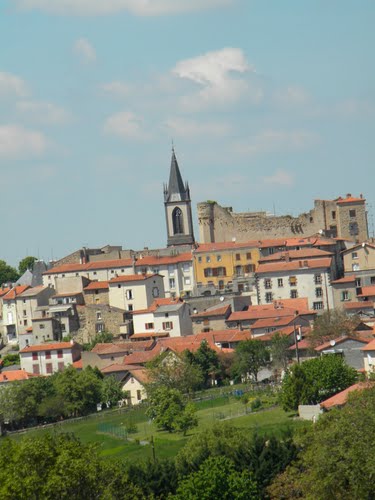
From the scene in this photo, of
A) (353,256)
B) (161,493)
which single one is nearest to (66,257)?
(353,256)

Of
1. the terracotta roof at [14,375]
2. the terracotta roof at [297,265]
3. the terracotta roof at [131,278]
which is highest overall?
the terracotta roof at [131,278]

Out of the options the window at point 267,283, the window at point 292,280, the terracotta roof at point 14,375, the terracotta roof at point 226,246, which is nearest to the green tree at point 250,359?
the window at point 292,280

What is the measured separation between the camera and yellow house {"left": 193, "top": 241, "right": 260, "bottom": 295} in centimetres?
9788

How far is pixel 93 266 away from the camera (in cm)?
10519

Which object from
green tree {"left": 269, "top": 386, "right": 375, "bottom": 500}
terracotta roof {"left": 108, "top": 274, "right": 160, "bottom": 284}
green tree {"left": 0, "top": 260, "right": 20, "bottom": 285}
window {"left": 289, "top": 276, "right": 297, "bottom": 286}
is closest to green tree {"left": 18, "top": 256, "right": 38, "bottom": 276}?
green tree {"left": 0, "top": 260, "right": 20, "bottom": 285}

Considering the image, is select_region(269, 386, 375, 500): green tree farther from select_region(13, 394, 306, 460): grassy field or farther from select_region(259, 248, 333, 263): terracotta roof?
select_region(259, 248, 333, 263): terracotta roof

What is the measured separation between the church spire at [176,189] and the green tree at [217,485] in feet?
209

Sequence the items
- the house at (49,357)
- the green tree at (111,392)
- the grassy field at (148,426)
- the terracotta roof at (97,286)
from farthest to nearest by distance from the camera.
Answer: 1. the terracotta roof at (97,286)
2. the house at (49,357)
3. the green tree at (111,392)
4. the grassy field at (148,426)

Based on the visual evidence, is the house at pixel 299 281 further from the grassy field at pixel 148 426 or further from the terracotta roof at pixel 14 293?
the terracotta roof at pixel 14 293

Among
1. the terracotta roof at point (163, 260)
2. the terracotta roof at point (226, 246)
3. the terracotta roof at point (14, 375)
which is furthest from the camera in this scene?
the terracotta roof at point (163, 260)

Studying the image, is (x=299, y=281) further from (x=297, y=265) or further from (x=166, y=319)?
(x=166, y=319)

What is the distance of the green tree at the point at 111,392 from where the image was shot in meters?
81.6

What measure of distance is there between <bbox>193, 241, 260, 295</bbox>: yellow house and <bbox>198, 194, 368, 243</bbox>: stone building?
4623mm

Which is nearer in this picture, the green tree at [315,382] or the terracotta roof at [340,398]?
the terracotta roof at [340,398]
